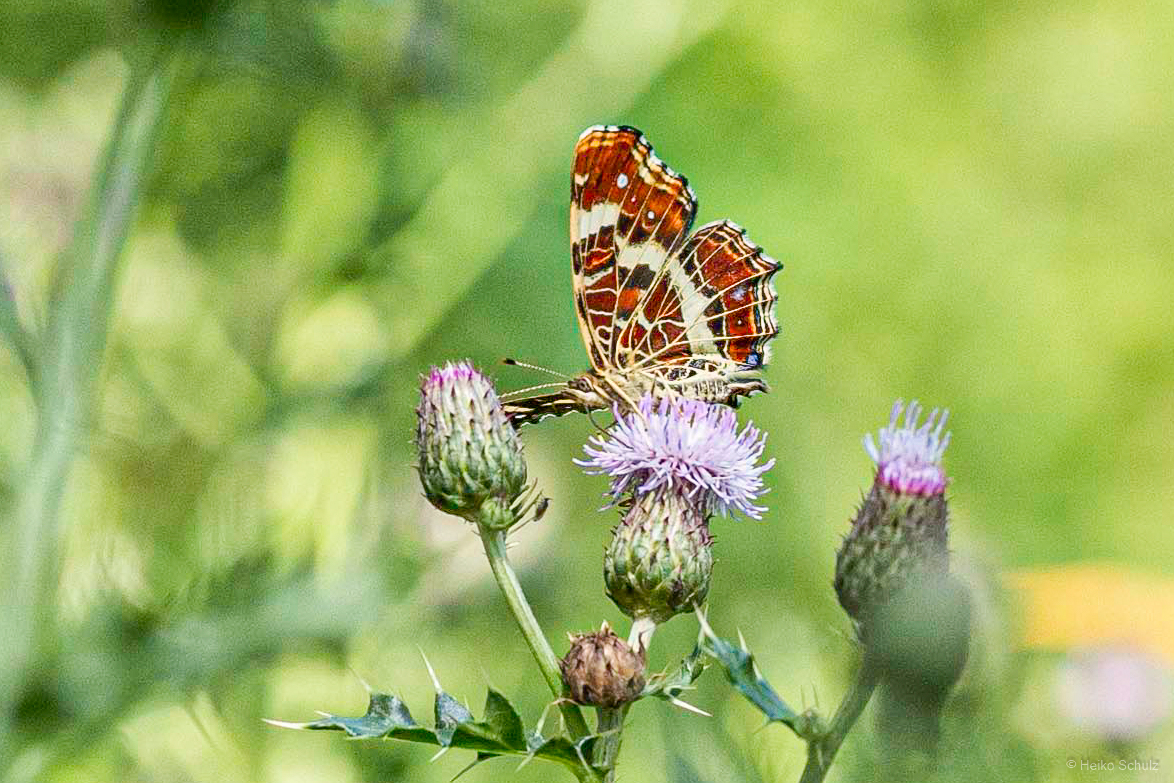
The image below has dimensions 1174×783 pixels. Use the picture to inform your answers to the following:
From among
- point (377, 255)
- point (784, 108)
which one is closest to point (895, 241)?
point (784, 108)

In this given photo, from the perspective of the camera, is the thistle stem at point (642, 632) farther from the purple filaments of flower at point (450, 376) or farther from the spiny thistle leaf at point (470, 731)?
the purple filaments of flower at point (450, 376)

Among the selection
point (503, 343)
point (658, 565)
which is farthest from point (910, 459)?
point (503, 343)

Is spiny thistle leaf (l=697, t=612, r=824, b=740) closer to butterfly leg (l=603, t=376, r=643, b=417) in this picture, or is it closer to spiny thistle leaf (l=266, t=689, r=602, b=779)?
spiny thistle leaf (l=266, t=689, r=602, b=779)

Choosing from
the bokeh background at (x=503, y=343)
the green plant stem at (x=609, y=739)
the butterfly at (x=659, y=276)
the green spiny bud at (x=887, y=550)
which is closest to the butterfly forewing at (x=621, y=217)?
the butterfly at (x=659, y=276)

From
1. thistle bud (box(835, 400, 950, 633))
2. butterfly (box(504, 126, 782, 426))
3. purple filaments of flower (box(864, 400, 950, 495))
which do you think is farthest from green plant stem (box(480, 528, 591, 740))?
butterfly (box(504, 126, 782, 426))

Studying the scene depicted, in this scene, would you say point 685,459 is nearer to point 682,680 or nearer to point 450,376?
point 450,376

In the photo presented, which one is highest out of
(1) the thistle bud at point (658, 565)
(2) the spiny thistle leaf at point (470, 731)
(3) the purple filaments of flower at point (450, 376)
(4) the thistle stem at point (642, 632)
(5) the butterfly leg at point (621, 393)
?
(5) the butterfly leg at point (621, 393)
